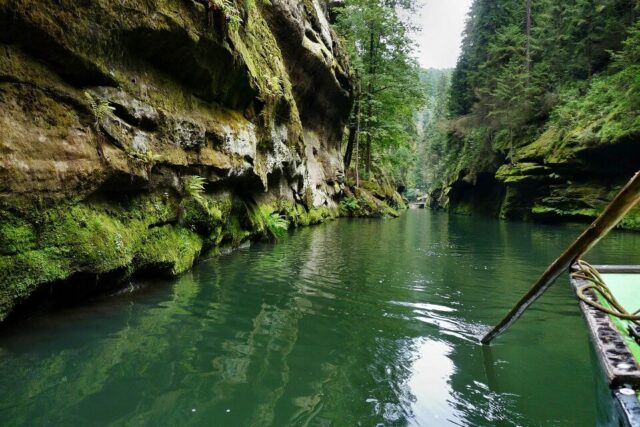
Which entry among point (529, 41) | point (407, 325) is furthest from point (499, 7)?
point (407, 325)

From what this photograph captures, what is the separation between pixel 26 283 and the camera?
4.38m

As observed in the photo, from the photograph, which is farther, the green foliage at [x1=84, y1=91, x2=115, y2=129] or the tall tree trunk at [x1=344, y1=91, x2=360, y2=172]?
the tall tree trunk at [x1=344, y1=91, x2=360, y2=172]

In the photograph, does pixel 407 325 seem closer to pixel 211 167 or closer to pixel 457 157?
pixel 211 167

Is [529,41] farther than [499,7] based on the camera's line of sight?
No

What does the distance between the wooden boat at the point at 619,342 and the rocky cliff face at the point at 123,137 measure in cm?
519

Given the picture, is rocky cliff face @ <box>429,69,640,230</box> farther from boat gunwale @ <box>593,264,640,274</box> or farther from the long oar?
the long oar

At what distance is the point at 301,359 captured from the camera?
4.05m

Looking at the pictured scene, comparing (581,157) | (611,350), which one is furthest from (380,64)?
(611,350)

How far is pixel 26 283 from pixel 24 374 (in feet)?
4.14

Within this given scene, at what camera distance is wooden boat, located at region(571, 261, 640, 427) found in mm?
1729

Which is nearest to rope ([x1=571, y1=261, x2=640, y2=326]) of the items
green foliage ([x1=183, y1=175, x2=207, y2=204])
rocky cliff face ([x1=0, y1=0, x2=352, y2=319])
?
rocky cliff face ([x1=0, y1=0, x2=352, y2=319])

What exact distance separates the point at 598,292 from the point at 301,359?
2.67 metres

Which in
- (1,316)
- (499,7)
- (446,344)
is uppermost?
(499,7)

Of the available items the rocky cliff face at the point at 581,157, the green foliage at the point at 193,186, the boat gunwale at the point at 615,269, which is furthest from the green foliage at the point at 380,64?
the boat gunwale at the point at 615,269
